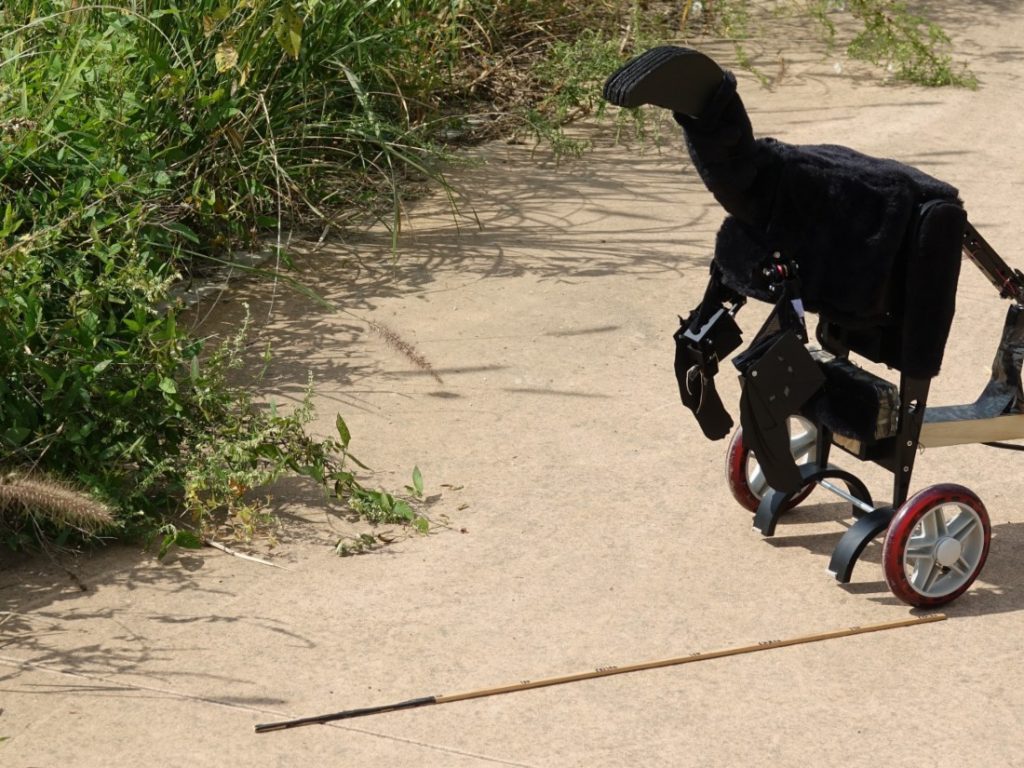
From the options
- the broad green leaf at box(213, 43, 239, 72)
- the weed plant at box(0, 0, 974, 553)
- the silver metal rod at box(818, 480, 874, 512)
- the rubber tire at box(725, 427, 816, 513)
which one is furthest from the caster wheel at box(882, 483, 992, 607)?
the broad green leaf at box(213, 43, 239, 72)

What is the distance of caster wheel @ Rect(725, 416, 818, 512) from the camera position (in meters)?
4.00

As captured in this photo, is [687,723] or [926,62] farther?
[926,62]

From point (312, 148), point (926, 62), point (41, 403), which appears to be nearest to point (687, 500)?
point (41, 403)

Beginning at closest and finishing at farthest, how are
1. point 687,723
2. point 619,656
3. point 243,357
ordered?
point 687,723, point 619,656, point 243,357

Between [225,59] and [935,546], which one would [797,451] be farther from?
[225,59]

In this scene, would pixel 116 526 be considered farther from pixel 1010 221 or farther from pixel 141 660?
pixel 1010 221

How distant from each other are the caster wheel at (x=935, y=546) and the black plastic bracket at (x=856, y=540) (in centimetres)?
9

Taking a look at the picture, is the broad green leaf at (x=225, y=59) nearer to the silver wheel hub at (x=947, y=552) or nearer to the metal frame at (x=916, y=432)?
the metal frame at (x=916, y=432)

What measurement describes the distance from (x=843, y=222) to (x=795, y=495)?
0.85 metres

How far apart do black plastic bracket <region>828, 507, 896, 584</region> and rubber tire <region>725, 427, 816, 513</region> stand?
275mm

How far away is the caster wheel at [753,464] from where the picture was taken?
4.00 m

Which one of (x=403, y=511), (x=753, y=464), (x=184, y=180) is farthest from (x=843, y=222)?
(x=184, y=180)

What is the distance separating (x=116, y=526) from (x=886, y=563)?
1.93 metres

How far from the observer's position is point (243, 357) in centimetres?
484
